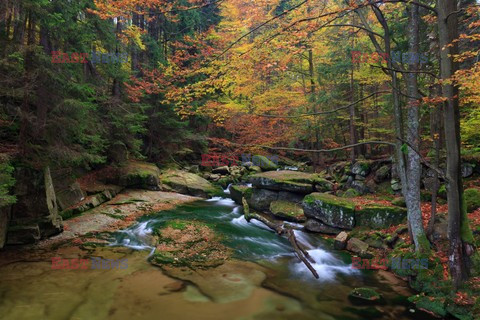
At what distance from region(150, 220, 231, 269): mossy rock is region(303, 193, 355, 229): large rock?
3634 mm

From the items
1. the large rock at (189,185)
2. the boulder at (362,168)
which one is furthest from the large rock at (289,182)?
the large rock at (189,185)

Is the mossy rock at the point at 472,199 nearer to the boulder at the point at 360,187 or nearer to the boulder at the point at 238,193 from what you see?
the boulder at the point at 360,187

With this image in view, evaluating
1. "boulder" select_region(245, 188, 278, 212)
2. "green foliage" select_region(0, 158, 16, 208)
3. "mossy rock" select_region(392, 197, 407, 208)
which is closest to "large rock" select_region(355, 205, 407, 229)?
"mossy rock" select_region(392, 197, 407, 208)

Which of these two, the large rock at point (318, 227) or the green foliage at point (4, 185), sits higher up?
the green foliage at point (4, 185)

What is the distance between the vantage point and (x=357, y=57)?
40.6ft

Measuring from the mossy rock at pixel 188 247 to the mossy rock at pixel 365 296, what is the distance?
128 inches

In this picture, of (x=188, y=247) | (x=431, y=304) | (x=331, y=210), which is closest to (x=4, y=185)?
(x=188, y=247)

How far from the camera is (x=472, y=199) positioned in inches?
325

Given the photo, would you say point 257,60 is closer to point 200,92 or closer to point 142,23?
point 200,92

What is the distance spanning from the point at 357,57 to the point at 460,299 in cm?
1031

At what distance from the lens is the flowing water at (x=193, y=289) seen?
16.2 ft

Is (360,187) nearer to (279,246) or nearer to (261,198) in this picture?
(261,198)

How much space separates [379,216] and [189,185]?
1000cm

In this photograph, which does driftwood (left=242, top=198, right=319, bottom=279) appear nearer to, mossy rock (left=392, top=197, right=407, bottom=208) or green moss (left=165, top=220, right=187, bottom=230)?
green moss (left=165, top=220, right=187, bottom=230)
